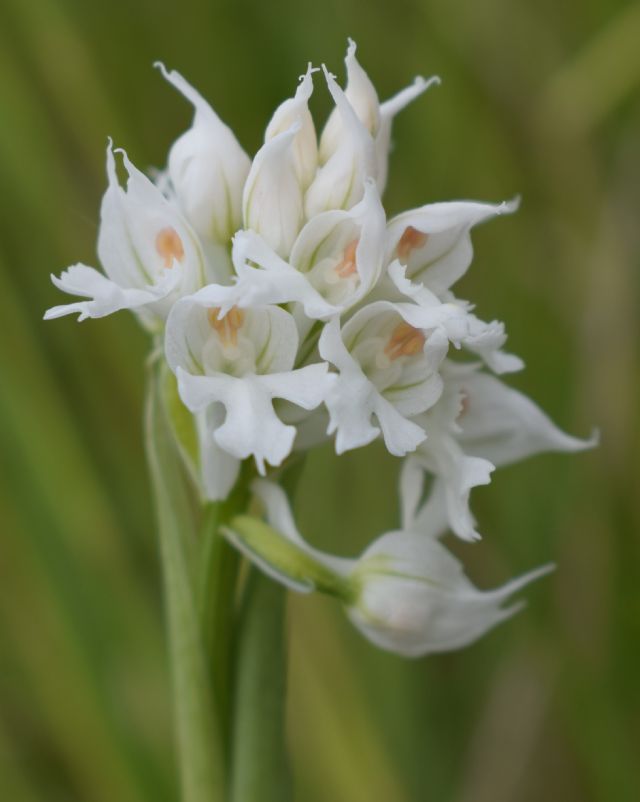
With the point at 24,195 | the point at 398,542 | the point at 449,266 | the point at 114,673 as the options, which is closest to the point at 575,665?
the point at 114,673

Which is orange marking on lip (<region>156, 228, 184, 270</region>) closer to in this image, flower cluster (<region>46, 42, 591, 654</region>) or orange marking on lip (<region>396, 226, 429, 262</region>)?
flower cluster (<region>46, 42, 591, 654</region>)

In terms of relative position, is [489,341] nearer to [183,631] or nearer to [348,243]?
[348,243]

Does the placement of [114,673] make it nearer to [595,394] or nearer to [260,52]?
[595,394]

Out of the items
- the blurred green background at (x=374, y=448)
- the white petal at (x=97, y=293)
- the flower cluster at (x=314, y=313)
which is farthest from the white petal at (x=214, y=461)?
the blurred green background at (x=374, y=448)

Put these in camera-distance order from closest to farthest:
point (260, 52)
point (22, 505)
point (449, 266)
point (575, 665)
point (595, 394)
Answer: point (449, 266)
point (22, 505)
point (575, 665)
point (595, 394)
point (260, 52)

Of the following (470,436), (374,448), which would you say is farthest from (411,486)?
(374,448)

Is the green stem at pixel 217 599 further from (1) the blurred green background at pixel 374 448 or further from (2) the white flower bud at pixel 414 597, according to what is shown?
(1) the blurred green background at pixel 374 448

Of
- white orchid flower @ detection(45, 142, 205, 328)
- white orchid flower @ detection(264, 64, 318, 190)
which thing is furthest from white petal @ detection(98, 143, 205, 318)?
white orchid flower @ detection(264, 64, 318, 190)
